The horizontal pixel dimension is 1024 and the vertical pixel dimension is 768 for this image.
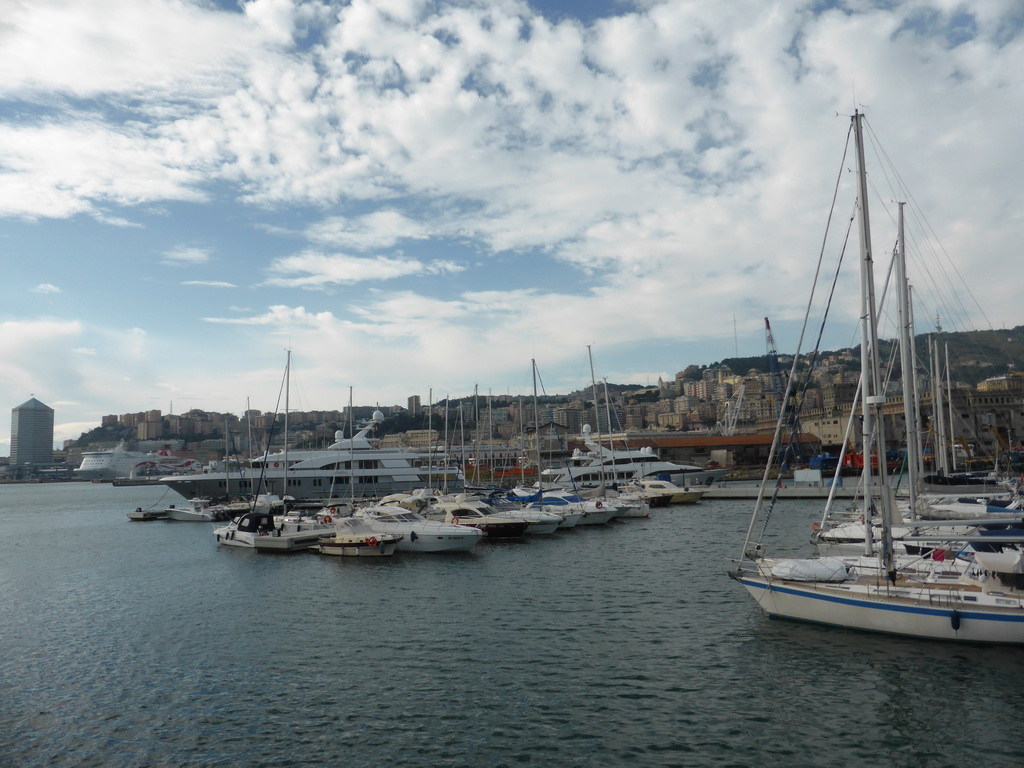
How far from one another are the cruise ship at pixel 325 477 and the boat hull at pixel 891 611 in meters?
57.2

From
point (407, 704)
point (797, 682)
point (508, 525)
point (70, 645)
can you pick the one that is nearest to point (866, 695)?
point (797, 682)

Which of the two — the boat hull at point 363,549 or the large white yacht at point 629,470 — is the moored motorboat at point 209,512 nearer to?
the boat hull at point 363,549

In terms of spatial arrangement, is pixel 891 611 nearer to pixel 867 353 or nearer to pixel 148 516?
pixel 867 353

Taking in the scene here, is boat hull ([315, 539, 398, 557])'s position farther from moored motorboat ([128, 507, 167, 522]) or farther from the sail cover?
moored motorboat ([128, 507, 167, 522])

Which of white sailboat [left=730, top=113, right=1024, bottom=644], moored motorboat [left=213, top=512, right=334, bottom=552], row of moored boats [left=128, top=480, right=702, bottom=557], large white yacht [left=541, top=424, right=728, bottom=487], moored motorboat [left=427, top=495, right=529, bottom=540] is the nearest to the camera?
white sailboat [left=730, top=113, right=1024, bottom=644]

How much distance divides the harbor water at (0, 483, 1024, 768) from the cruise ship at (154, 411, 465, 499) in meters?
46.9

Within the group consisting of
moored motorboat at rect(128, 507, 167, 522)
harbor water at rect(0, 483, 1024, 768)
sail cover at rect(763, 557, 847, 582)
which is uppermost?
sail cover at rect(763, 557, 847, 582)

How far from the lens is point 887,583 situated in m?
17.3

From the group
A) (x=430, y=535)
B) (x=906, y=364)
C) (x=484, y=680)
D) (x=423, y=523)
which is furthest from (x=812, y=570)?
(x=423, y=523)

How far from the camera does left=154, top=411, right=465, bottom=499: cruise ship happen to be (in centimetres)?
7481

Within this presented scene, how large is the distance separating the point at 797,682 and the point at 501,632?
8080 mm

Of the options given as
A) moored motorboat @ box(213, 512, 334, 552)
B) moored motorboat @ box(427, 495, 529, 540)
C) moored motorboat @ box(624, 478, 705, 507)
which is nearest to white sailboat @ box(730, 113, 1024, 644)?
moored motorboat @ box(427, 495, 529, 540)

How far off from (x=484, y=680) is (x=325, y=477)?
2501 inches

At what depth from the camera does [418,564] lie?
3183 centimetres
